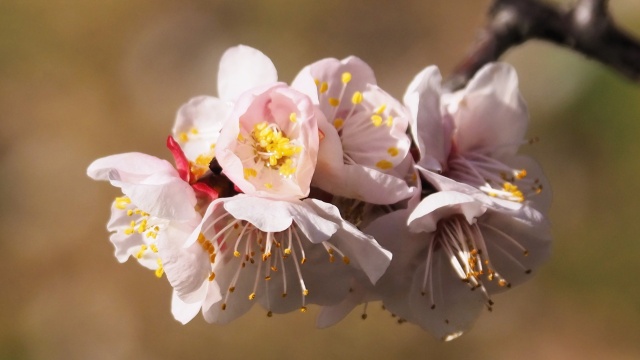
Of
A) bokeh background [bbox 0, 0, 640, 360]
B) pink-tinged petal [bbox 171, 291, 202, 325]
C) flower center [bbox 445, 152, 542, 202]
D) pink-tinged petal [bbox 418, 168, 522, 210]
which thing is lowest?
bokeh background [bbox 0, 0, 640, 360]

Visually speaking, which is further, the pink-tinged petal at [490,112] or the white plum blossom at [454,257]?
the pink-tinged petal at [490,112]

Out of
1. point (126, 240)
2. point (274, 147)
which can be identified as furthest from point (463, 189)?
point (126, 240)

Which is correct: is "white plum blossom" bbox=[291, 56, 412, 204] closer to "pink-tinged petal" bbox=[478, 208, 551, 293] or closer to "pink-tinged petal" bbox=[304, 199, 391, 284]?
"pink-tinged petal" bbox=[304, 199, 391, 284]

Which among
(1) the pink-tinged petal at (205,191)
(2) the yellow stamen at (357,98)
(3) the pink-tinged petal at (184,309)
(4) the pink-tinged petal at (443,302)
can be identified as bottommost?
(4) the pink-tinged petal at (443,302)

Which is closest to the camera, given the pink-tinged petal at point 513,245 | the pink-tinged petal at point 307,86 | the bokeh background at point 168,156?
the pink-tinged petal at point 307,86

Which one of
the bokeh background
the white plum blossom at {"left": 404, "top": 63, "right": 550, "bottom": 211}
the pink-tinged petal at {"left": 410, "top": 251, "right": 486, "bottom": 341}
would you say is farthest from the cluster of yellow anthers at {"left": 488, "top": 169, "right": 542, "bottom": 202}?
the bokeh background

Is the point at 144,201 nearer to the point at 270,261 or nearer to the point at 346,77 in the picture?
the point at 270,261

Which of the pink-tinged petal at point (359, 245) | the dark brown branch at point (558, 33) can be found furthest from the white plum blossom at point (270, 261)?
the dark brown branch at point (558, 33)

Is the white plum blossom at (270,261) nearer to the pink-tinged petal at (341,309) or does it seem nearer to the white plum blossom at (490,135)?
the pink-tinged petal at (341,309)
